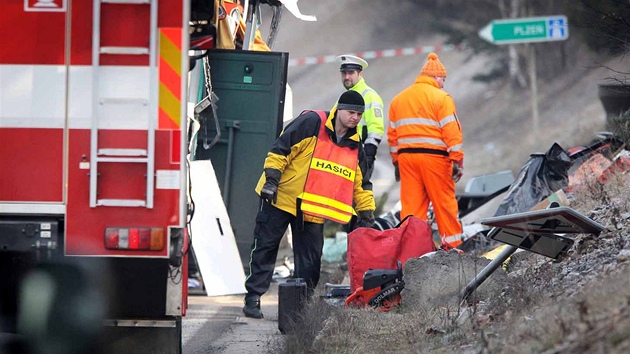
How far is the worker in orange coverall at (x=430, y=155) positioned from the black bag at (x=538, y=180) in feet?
2.14

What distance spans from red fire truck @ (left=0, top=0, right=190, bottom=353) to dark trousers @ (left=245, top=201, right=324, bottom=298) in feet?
10.4

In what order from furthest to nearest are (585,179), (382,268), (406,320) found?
(585,179)
(382,268)
(406,320)

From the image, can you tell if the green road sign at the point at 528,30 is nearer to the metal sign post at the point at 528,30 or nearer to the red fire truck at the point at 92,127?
the metal sign post at the point at 528,30

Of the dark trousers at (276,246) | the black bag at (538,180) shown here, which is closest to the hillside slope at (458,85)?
the black bag at (538,180)

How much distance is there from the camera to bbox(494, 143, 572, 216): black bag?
10.7m

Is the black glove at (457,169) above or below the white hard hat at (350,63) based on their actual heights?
below

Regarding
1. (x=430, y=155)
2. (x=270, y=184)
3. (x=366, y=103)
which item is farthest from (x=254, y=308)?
(x=366, y=103)

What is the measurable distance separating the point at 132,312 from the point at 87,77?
126 cm

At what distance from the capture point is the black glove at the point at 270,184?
857 centimetres

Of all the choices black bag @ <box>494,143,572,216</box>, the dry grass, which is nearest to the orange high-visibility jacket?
black bag @ <box>494,143,572,216</box>

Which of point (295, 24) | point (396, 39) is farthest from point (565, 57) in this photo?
point (295, 24)

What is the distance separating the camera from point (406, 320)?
6.94m

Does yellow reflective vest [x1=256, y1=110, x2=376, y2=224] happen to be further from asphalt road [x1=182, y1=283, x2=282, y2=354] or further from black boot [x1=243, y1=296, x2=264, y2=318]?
asphalt road [x1=182, y1=283, x2=282, y2=354]

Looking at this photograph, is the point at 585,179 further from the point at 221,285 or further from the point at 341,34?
the point at 341,34
